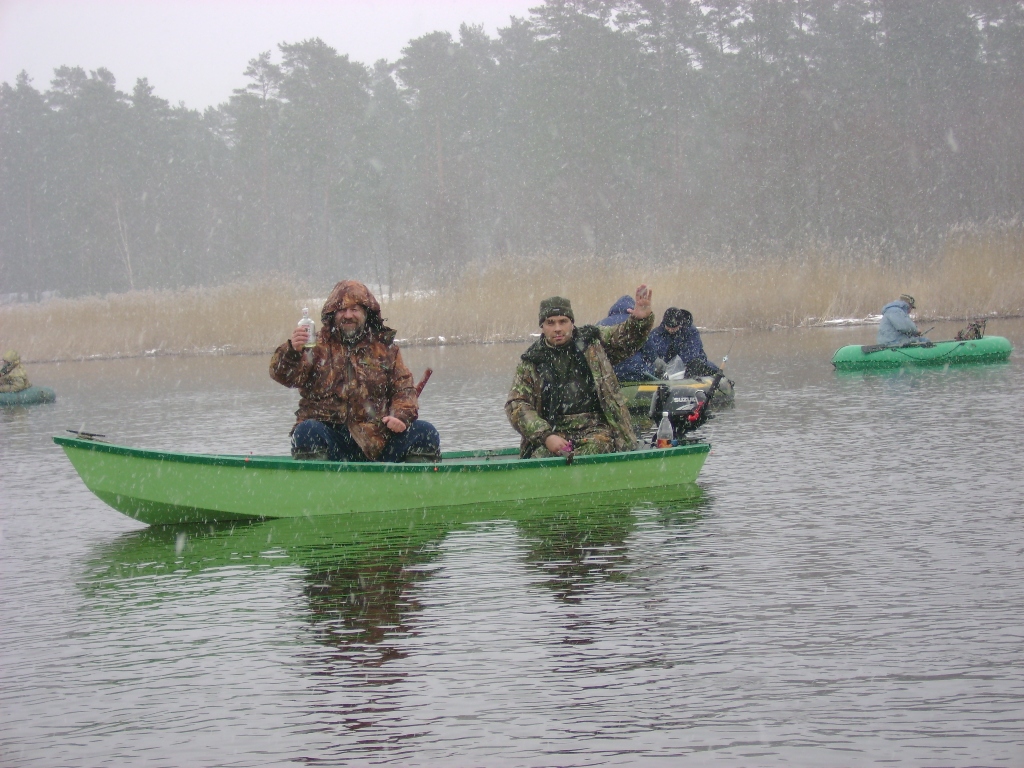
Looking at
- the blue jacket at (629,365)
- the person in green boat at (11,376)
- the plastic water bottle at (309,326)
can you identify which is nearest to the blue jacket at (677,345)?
the blue jacket at (629,365)

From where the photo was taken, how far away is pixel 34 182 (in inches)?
2955

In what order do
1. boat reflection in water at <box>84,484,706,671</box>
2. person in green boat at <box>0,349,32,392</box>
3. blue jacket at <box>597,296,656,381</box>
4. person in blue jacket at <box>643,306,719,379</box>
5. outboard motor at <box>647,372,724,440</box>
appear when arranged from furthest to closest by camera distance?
person in green boat at <box>0,349,32,392</box>, person in blue jacket at <box>643,306,719,379</box>, blue jacket at <box>597,296,656,381</box>, outboard motor at <box>647,372,724,440</box>, boat reflection in water at <box>84,484,706,671</box>

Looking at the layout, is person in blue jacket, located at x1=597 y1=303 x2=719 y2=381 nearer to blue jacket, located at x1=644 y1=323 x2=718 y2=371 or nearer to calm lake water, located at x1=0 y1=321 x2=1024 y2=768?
blue jacket, located at x1=644 y1=323 x2=718 y2=371

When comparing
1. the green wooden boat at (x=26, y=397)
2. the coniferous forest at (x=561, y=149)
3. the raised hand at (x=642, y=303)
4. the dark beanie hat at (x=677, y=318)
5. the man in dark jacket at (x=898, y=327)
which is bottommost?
Answer: the man in dark jacket at (x=898, y=327)

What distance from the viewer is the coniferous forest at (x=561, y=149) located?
54.0 metres

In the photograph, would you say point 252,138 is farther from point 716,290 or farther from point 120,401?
point 120,401

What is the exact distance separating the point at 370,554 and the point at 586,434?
7.37 ft

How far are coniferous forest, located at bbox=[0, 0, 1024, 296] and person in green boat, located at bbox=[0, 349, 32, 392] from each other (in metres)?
23.6

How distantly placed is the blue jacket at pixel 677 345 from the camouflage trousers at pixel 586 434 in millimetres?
6358

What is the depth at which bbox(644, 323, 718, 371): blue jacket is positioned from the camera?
1638cm

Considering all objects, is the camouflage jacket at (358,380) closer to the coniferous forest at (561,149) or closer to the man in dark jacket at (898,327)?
the man in dark jacket at (898,327)

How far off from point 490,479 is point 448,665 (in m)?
3.90

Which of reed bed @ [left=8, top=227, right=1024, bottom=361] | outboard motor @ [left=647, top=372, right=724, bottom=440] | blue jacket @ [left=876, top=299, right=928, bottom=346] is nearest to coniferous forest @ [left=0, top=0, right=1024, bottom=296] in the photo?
reed bed @ [left=8, top=227, right=1024, bottom=361]

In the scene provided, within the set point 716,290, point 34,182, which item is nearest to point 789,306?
point 716,290
